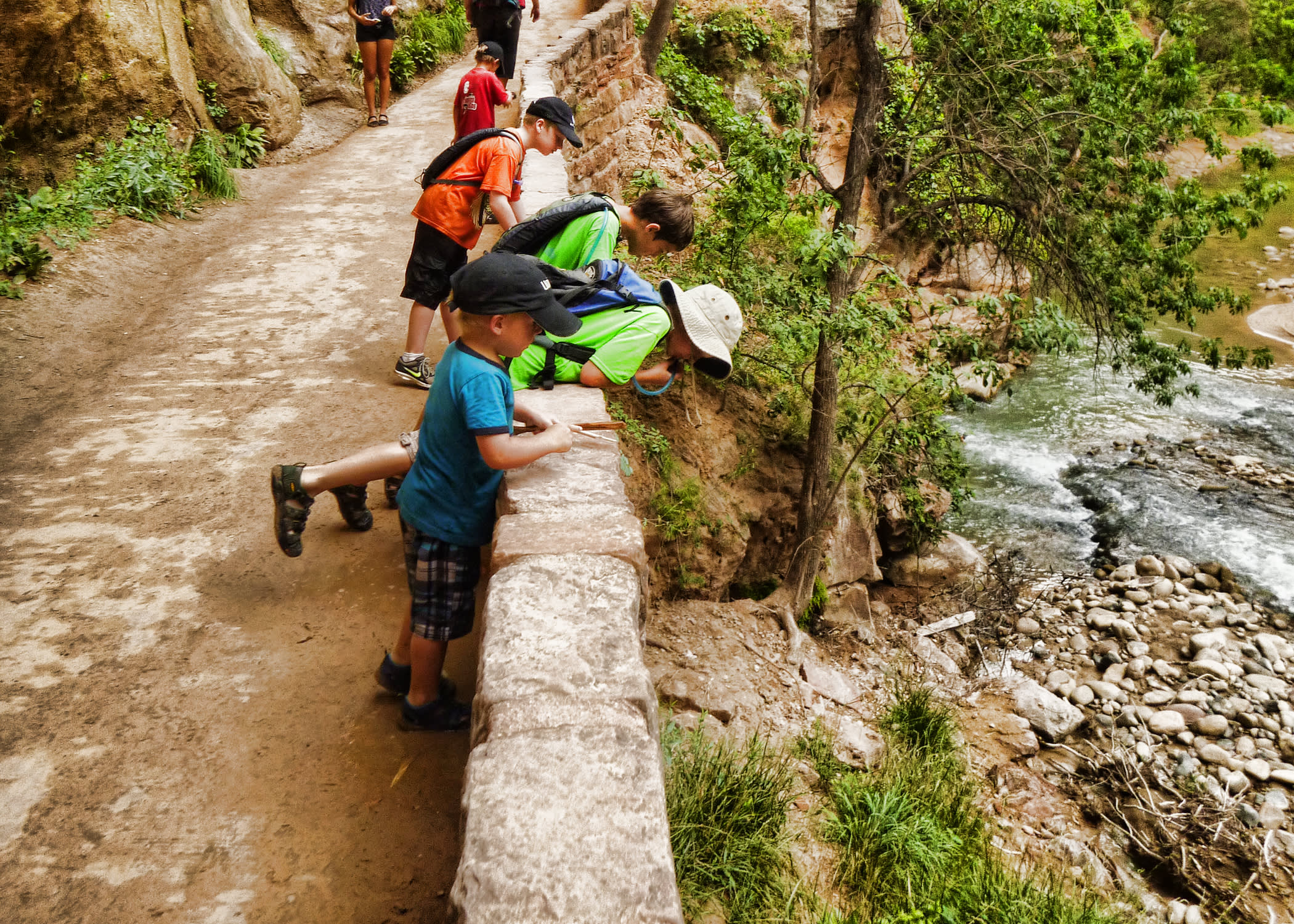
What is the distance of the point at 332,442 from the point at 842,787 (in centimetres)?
335

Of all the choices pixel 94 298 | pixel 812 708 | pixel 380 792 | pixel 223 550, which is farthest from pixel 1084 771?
pixel 94 298

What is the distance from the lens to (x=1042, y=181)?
21.1ft

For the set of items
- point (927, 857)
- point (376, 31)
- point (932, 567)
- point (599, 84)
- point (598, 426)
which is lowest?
point (932, 567)

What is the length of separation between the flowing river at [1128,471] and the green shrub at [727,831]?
569cm

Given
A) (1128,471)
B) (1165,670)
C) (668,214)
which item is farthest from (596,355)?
(1128,471)

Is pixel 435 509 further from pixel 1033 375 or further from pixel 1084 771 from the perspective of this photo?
pixel 1033 375

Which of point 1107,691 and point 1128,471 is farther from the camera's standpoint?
point 1128,471

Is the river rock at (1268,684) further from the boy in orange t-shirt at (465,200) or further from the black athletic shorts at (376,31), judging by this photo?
the black athletic shorts at (376,31)

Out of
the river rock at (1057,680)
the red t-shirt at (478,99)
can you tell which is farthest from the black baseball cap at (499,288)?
the river rock at (1057,680)

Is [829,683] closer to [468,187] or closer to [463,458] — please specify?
[468,187]

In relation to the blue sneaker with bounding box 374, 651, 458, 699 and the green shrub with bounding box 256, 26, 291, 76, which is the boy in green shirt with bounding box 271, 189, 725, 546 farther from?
the green shrub with bounding box 256, 26, 291, 76

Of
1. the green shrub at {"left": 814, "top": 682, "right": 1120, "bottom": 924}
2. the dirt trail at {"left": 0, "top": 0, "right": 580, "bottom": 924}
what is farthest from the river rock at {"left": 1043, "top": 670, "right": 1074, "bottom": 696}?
the dirt trail at {"left": 0, "top": 0, "right": 580, "bottom": 924}

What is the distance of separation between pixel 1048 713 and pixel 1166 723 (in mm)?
930

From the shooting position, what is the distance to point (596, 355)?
3.58m
